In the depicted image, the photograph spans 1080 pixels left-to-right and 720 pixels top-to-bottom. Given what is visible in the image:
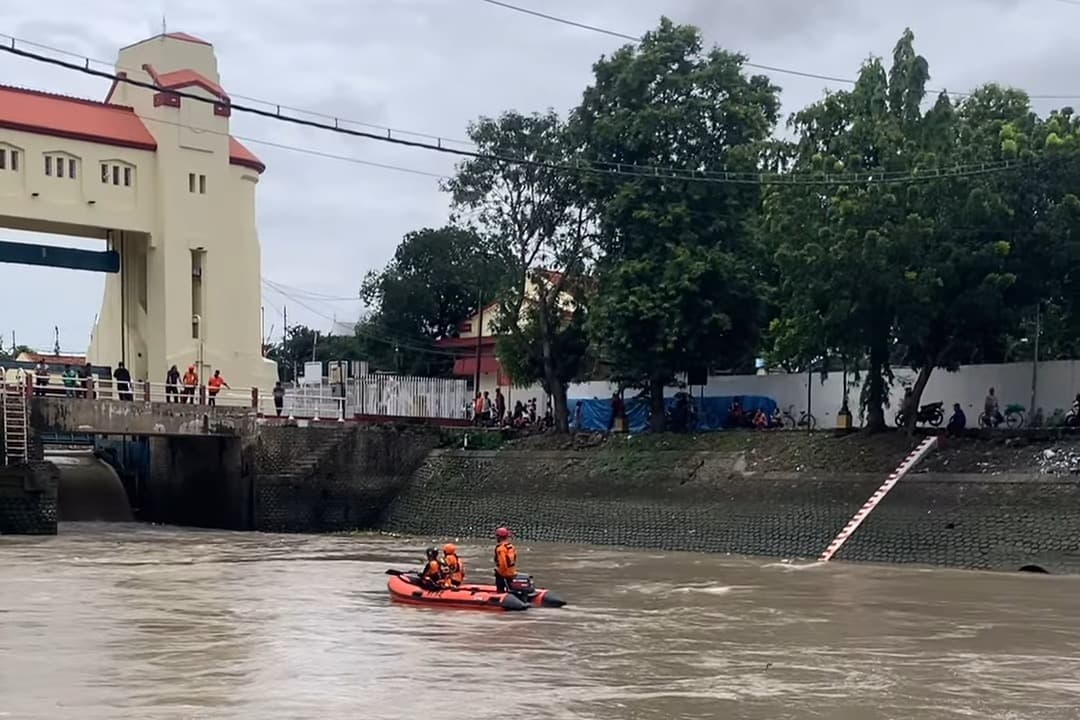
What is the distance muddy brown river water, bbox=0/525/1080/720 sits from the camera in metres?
14.8

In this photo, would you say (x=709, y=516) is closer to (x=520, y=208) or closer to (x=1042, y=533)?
(x=1042, y=533)

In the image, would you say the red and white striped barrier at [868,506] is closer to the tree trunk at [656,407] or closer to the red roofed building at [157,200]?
the tree trunk at [656,407]

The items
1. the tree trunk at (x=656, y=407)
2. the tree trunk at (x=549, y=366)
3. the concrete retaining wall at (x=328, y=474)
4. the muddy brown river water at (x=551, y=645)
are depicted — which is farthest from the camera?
the tree trunk at (x=549, y=366)

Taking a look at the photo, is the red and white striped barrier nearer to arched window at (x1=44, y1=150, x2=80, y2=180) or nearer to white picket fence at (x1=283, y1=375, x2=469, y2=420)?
white picket fence at (x1=283, y1=375, x2=469, y2=420)

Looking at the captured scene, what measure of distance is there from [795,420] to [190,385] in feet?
59.7

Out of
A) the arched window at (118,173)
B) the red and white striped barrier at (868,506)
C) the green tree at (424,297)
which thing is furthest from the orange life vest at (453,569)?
the green tree at (424,297)

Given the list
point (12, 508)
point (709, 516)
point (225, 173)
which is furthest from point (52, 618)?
point (225, 173)

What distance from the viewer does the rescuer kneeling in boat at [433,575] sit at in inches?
901

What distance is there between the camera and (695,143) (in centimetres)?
4125

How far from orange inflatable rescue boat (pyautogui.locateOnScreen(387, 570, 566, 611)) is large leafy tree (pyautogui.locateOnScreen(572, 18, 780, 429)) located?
17.6 m

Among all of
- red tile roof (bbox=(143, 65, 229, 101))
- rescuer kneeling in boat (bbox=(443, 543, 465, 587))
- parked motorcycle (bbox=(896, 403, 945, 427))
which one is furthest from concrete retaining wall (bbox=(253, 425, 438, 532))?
rescuer kneeling in boat (bbox=(443, 543, 465, 587))

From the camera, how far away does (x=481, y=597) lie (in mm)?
22078

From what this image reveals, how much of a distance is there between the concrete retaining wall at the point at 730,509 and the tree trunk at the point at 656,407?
155 inches

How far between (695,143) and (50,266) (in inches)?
802
